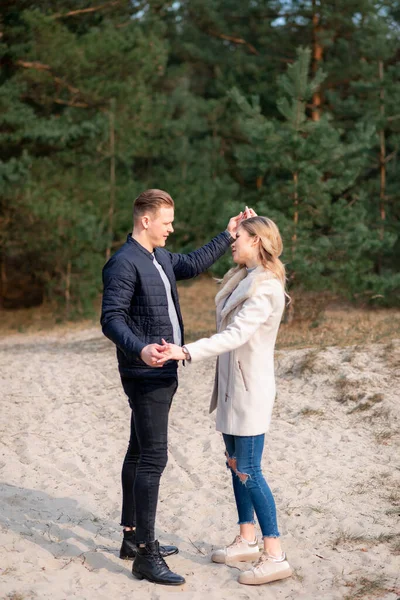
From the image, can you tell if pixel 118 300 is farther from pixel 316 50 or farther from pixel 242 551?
pixel 316 50

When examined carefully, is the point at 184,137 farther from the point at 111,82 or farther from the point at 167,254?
the point at 167,254

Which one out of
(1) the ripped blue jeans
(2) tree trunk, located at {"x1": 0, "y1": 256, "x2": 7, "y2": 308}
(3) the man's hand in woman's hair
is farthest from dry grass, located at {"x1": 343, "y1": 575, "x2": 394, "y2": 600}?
(2) tree trunk, located at {"x1": 0, "y1": 256, "x2": 7, "y2": 308}

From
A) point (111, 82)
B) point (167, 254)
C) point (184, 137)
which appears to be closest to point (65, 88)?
point (111, 82)

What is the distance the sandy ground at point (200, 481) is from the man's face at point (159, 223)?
195 cm

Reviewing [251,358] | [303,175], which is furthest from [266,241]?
[303,175]

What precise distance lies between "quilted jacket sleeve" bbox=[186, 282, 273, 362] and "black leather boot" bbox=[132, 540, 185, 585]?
3.84 ft

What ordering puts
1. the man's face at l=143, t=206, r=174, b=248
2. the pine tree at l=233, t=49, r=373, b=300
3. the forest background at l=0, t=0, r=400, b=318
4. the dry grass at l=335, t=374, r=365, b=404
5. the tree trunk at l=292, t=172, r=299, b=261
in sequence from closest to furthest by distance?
the man's face at l=143, t=206, r=174, b=248 < the dry grass at l=335, t=374, r=365, b=404 < the pine tree at l=233, t=49, r=373, b=300 < the tree trunk at l=292, t=172, r=299, b=261 < the forest background at l=0, t=0, r=400, b=318

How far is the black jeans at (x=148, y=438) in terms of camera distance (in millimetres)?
4152

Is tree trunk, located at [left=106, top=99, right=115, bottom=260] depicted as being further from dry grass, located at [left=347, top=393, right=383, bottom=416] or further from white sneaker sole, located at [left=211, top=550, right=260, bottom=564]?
white sneaker sole, located at [left=211, top=550, right=260, bottom=564]

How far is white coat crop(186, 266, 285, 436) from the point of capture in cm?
411

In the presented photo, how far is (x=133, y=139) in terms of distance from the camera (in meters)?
18.0

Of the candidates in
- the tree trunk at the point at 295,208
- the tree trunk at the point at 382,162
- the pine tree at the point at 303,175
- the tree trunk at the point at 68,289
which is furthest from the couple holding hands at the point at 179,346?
the tree trunk at the point at 68,289

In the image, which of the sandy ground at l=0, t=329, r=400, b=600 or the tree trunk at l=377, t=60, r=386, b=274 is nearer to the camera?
the sandy ground at l=0, t=329, r=400, b=600

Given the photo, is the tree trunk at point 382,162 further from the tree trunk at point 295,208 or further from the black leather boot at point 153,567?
the black leather boot at point 153,567
